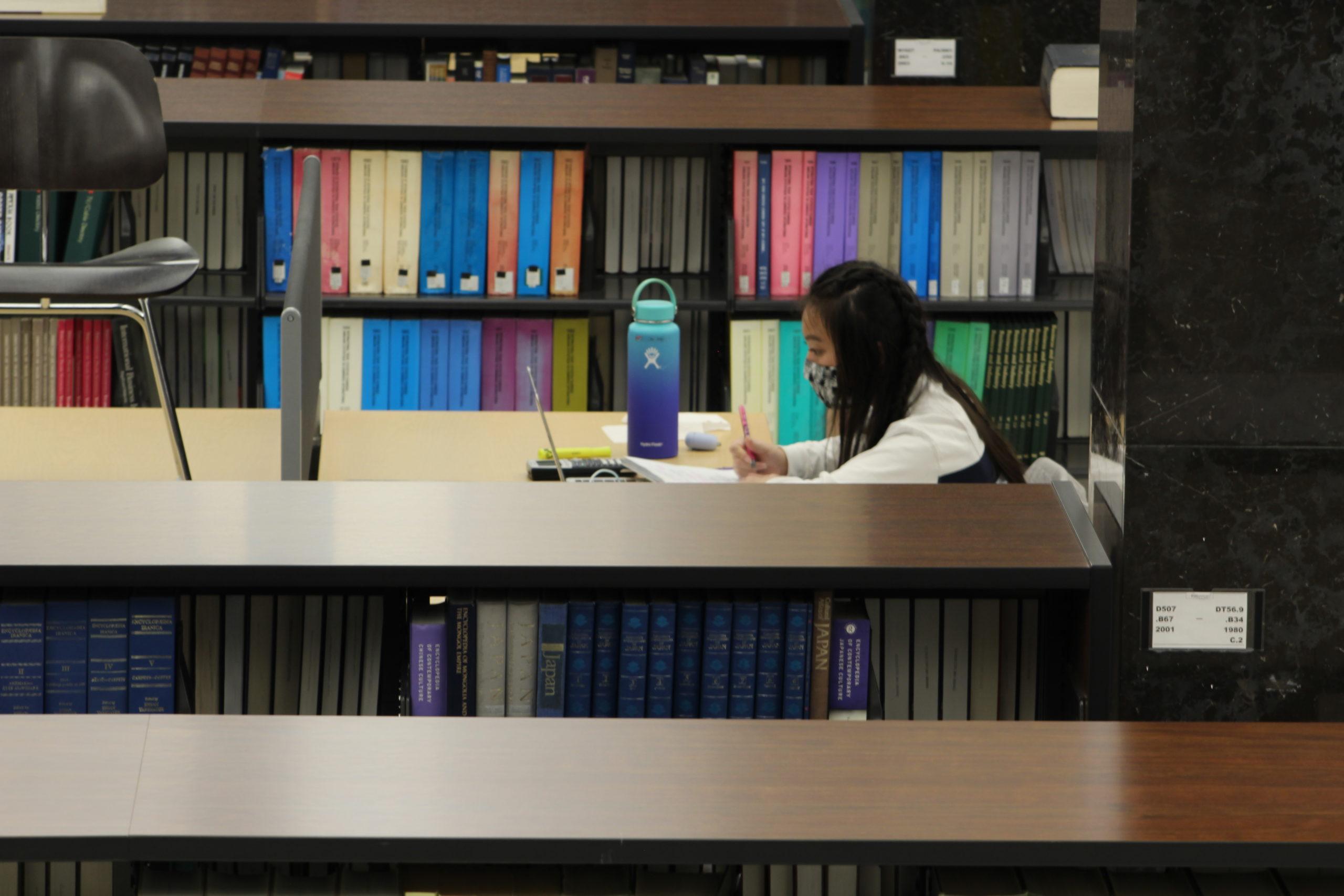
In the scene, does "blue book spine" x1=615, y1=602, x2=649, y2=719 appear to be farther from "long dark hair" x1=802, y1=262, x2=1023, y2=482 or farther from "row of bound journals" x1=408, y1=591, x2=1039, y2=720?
"long dark hair" x1=802, y1=262, x2=1023, y2=482

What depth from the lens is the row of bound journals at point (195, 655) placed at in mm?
1751

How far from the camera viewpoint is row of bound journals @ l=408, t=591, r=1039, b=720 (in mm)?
1776

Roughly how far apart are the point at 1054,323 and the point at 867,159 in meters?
0.58

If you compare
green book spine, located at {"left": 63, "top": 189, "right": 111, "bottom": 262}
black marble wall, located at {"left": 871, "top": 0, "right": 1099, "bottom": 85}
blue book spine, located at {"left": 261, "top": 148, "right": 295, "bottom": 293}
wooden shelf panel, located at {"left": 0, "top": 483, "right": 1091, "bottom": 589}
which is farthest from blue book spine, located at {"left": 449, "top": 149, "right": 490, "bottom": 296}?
wooden shelf panel, located at {"left": 0, "top": 483, "right": 1091, "bottom": 589}

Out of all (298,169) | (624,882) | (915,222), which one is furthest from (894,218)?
(624,882)

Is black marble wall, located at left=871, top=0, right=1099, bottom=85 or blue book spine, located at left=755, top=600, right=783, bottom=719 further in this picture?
black marble wall, located at left=871, top=0, right=1099, bottom=85

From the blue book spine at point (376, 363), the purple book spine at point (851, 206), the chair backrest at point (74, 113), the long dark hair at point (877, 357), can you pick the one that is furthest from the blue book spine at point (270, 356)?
the long dark hair at point (877, 357)

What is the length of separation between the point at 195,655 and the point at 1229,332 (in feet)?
3.69

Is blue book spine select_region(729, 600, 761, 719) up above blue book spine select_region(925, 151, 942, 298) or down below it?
below

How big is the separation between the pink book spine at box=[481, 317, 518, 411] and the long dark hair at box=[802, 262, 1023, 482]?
1.15 meters

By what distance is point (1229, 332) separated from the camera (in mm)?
1691

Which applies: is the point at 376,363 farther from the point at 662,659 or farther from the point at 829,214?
the point at 662,659

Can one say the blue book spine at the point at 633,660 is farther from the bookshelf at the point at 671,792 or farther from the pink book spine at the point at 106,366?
the pink book spine at the point at 106,366

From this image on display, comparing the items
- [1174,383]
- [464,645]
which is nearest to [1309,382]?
[1174,383]
